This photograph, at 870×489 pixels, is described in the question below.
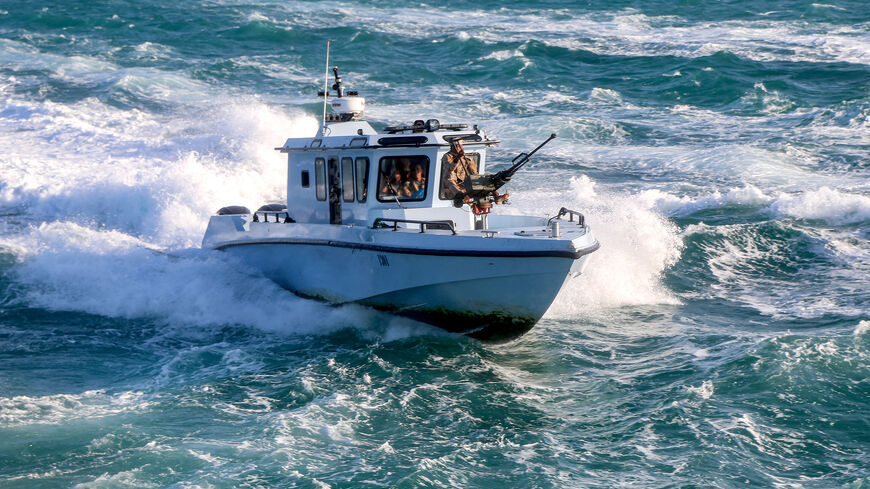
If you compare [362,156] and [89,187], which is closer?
[362,156]

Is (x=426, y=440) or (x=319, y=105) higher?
(x=319, y=105)

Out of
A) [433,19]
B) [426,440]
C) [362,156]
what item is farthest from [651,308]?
[433,19]

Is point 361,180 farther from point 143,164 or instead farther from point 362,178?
point 143,164

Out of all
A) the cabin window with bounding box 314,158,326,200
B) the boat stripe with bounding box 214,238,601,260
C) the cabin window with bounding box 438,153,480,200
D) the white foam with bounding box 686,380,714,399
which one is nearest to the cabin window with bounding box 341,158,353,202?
the cabin window with bounding box 314,158,326,200

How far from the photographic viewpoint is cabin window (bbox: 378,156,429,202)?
40.9ft

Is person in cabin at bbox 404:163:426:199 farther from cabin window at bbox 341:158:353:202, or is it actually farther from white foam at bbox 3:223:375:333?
white foam at bbox 3:223:375:333

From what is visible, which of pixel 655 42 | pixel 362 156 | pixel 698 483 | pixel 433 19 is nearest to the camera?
pixel 698 483

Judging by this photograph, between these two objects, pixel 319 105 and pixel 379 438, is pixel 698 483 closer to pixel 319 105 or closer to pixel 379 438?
pixel 379 438

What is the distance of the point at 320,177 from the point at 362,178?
863 millimetres

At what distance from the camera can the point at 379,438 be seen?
31.0 feet

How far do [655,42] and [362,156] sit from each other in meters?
24.5

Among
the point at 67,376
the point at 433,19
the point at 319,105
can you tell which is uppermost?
the point at 433,19

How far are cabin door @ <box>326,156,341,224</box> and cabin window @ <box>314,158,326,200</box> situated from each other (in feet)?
0.38

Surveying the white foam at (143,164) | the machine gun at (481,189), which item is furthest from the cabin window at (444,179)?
the white foam at (143,164)
